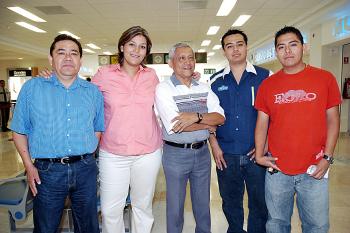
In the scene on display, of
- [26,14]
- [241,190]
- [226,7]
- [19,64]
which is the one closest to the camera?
[241,190]

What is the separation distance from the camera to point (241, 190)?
91.3 inches

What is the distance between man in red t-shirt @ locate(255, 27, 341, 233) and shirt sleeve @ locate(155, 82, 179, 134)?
26.3 inches

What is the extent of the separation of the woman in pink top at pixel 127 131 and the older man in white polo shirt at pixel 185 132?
0.13m

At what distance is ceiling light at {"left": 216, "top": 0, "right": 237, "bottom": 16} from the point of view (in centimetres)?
721

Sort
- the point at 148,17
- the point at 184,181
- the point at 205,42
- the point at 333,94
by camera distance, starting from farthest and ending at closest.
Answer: the point at 205,42, the point at 148,17, the point at 184,181, the point at 333,94

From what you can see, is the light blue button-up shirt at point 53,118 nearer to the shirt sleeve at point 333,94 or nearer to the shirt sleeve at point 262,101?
the shirt sleeve at point 262,101

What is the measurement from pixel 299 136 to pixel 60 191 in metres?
1.60

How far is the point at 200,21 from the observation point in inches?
368

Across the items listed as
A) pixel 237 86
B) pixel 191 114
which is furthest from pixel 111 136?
pixel 237 86

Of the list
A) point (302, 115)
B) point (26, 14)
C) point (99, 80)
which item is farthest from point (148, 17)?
point (302, 115)

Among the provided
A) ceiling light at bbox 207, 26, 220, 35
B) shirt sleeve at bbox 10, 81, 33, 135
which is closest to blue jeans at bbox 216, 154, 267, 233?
shirt sleeve at bbox 10, 81, 33, 135

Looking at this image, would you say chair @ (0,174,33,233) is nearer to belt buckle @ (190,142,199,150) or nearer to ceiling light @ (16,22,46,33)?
belt buckle @ (190,142,199,150)

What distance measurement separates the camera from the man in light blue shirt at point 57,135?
1799mm

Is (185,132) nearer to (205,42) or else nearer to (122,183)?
(122,183)
